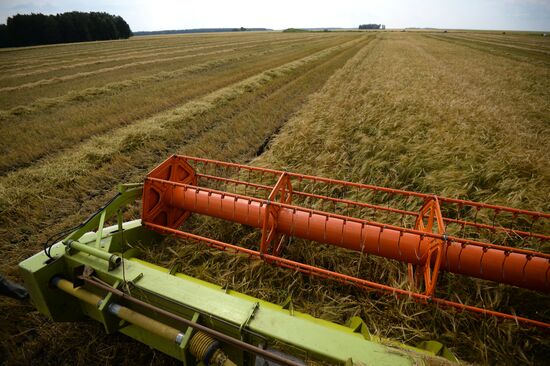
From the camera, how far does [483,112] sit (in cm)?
673

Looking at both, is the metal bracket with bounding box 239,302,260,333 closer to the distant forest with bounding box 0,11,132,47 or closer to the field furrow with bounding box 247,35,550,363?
the field furrow with bounding box 247,35,550,363

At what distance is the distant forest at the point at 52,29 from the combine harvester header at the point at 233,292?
7172 cm

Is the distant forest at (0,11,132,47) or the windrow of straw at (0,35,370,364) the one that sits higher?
the distant forest at (0,11,132,47)

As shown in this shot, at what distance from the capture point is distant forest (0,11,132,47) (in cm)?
5269

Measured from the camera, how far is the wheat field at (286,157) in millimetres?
2385

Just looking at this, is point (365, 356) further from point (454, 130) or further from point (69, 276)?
point (454, 130)

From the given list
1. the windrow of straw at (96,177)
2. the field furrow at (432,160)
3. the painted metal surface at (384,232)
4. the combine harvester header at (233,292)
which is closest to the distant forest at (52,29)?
the windrow of straw at (96,177)

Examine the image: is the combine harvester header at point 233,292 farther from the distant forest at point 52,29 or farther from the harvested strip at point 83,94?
the distant forest at point 52,29

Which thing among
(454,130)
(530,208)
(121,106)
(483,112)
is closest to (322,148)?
(454,130)

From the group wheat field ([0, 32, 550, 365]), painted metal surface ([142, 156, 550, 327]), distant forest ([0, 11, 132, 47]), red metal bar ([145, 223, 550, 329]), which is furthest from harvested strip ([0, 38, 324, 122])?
distant forest ([0, 11, 132, 47])

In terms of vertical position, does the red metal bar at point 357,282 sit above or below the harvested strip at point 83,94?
below

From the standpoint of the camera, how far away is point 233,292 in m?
2.18

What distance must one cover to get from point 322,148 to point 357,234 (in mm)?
3402

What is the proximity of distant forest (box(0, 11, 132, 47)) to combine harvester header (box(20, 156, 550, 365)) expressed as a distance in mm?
71722
